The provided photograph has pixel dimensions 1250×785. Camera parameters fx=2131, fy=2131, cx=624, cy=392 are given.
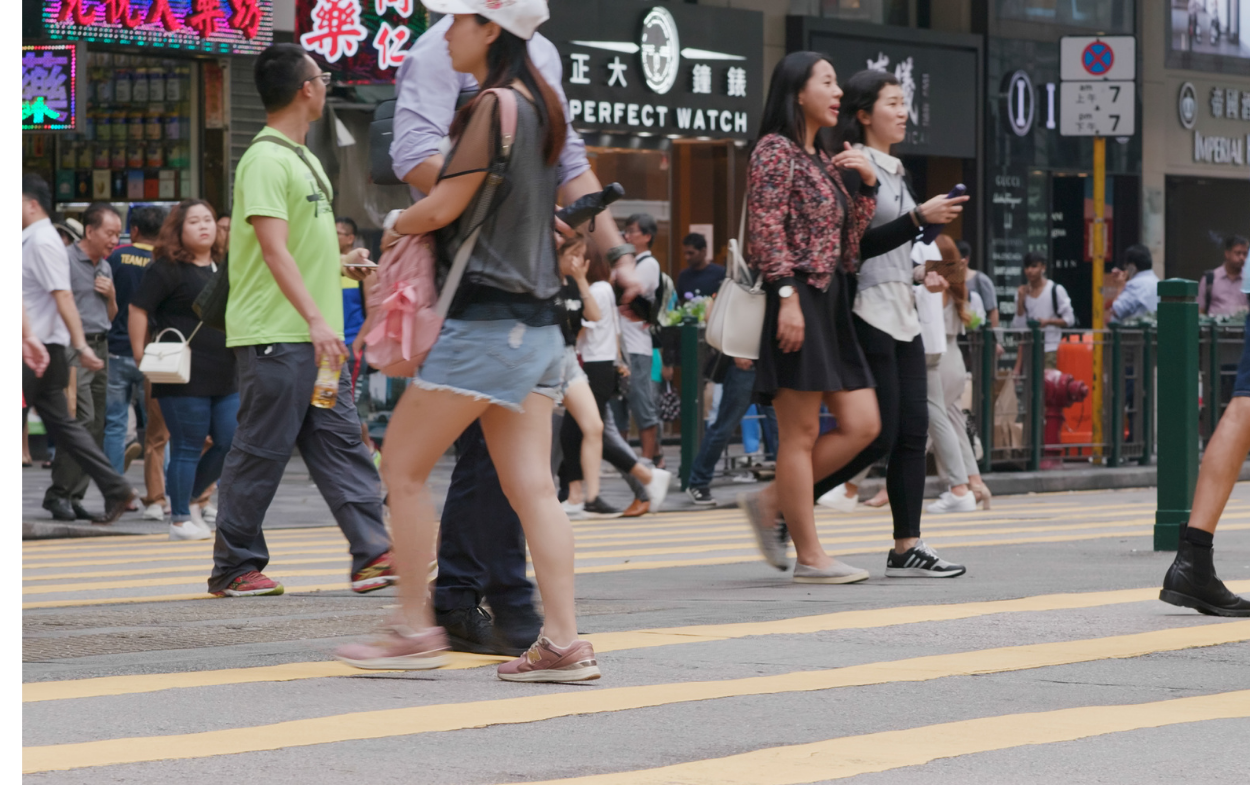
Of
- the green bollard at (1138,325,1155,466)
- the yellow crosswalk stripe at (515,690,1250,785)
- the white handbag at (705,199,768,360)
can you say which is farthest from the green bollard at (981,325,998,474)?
the yellow crosswalk stripe at (515,690,1250,785)

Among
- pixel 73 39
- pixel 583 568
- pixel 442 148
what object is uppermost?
pixel 73 39

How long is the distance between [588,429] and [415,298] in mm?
6214

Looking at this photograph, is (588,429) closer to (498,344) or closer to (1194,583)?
(1194,583)

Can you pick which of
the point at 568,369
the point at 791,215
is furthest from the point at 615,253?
the point at 791,215

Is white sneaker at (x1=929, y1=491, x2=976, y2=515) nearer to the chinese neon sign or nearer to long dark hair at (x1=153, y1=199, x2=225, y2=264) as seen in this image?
long dark hair at (x1=153, y1=199, x2=225, y2=264)

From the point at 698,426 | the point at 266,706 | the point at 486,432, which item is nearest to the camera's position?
the point at 266,706

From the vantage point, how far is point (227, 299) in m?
7.54

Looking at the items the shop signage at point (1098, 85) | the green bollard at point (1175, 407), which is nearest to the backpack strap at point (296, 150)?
the green bollard at point (1175, 407)

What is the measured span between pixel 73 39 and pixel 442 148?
38.5 ft

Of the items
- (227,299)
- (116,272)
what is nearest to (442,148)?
(227,299)

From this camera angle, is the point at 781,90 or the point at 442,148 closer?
the point at 442,148

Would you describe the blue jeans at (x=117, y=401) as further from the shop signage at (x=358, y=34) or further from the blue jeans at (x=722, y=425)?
the shop signage at (x=358, y=34)

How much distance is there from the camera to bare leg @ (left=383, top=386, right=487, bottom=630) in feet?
17.1

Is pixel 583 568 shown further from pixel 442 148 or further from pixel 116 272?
pixel 116 272
